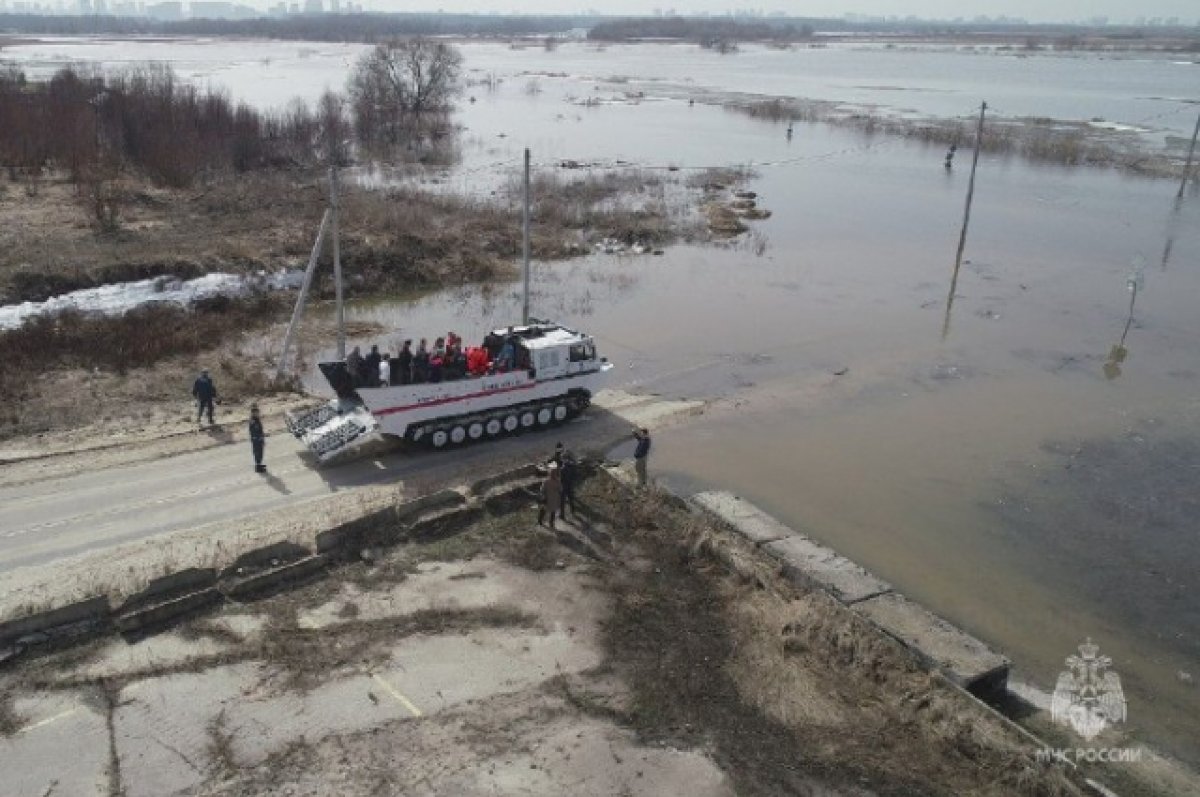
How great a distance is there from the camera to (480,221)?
1535 inches

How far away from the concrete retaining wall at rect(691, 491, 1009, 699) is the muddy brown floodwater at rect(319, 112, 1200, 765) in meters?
1.35

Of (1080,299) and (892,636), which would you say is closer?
(892,636)

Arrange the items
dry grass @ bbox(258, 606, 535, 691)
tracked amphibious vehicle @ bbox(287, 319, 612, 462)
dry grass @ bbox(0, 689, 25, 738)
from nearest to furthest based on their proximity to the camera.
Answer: dry grass @ bbox(0, 689, 25, 738) → dry grass @ bbox(258, 606, 535, 691) → tracked amphibious vehicle @ bbox(287, 319, 612, 462)

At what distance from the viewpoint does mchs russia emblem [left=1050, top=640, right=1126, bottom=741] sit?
12828 mm

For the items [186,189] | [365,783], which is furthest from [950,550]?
[186,189]

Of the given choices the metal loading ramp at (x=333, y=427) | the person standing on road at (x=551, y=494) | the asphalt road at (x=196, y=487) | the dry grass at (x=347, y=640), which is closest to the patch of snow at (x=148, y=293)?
the asphalt road at (x=196, y=487)

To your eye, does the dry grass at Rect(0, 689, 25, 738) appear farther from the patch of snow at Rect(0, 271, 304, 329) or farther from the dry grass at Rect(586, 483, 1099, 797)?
the patch of snow at Rect(0, 271, 304, 329)

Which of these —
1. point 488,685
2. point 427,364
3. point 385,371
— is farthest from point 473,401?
point 488,685

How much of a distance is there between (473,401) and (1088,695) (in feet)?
40.0

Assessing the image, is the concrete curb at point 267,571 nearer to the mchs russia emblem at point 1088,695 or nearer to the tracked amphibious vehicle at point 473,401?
the tracked amphibious vehicle at point 473,401

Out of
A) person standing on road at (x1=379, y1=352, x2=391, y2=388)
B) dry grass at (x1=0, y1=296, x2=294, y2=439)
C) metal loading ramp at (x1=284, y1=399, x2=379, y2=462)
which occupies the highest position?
person standing on road at (x1=379, y1=352, x2=391, y2=388)

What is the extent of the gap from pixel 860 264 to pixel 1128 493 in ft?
66.8

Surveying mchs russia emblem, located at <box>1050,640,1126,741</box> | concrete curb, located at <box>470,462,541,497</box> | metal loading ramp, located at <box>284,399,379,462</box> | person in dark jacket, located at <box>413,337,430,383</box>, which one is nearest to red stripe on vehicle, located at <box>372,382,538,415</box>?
metal loading ramp, located at <box>284,399,379,462</box>

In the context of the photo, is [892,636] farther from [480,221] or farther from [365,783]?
[480,221]
